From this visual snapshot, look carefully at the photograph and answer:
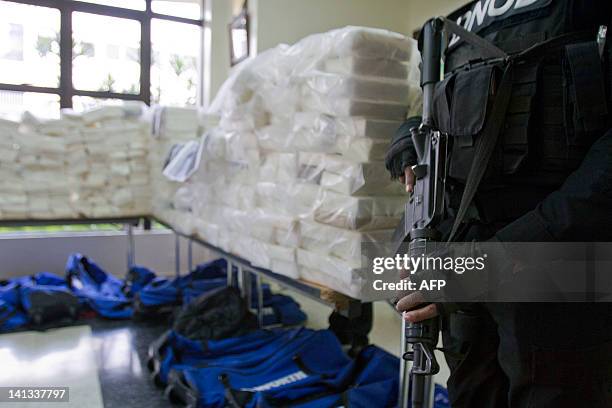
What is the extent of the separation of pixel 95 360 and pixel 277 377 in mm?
1129

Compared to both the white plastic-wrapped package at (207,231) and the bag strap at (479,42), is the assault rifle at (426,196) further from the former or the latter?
the white plastic-wrapped package at (207,231)

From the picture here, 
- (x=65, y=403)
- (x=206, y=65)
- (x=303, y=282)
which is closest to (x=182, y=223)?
(x=65, y=403)

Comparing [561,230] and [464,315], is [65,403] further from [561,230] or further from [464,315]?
[561,230]

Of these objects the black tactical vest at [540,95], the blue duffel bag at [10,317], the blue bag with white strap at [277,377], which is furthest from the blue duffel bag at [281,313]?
the black tactical vest at [540,95]

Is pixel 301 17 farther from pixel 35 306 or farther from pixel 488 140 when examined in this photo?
pixel 488 140

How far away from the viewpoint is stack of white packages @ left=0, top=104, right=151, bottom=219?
3.20 meters

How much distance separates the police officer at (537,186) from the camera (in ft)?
2.53

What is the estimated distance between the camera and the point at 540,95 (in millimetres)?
857

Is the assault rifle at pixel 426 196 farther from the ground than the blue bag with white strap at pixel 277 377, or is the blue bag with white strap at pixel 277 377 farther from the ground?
the assault rifle at pixel 426 196

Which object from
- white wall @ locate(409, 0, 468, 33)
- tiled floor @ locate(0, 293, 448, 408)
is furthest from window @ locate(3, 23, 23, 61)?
white wall @ locate(409, 0, 468, 33)

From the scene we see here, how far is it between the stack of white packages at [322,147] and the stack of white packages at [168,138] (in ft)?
3.95

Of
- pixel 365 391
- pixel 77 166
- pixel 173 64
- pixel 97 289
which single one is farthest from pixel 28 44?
pixel 365 391

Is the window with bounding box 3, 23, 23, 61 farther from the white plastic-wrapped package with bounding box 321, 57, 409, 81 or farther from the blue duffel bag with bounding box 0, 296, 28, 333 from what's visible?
the white plastic-wrapped package with bounding box 321, 57, 409, 81

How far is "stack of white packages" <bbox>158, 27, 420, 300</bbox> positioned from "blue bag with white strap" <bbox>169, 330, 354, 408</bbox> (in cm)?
48
